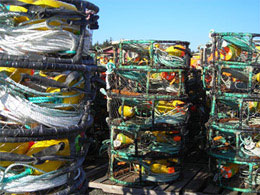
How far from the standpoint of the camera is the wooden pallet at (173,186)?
227 inches

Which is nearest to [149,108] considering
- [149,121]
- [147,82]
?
[149,121]

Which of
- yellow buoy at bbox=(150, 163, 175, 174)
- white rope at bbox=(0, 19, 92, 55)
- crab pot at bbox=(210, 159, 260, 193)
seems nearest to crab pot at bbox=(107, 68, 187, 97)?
yellow buoy at bbox=(150, 163, 175, 174)

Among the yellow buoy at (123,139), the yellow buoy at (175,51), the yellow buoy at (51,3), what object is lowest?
the yellow buoy at (123,139)

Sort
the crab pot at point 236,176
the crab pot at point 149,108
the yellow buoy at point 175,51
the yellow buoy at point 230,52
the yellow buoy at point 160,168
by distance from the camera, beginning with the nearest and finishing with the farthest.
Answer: the crab pot at point 236,176 → the yellow buoy at point 230,52 → the crab pot at point 149,108 → the yellow buoy at point 160,168 → the yellow buoy at point 175,51

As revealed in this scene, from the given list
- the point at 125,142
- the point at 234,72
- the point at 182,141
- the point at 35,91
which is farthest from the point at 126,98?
the point at 35,91

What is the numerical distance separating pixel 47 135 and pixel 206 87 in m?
5.34

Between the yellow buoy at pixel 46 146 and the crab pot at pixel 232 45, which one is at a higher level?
the crab pot at pixel 232 45

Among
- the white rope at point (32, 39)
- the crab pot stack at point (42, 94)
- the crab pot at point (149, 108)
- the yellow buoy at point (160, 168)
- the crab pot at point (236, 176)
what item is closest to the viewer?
the crab pot stack at point (42, 94)

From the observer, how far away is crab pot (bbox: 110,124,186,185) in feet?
19.4

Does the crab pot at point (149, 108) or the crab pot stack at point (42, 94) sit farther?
the crab pot at point (149, 108)

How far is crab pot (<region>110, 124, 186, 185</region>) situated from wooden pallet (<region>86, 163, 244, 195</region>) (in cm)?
13

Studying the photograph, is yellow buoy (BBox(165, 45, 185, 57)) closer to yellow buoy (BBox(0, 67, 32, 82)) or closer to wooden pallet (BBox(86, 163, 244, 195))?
wooden pallet (BBox(86, 163, 244, 195))

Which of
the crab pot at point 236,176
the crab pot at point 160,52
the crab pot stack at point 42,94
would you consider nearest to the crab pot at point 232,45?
the crab pot at point 160,52

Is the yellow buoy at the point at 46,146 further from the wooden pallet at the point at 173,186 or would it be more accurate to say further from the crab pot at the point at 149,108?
the wooden pallet at the point at 173,186
